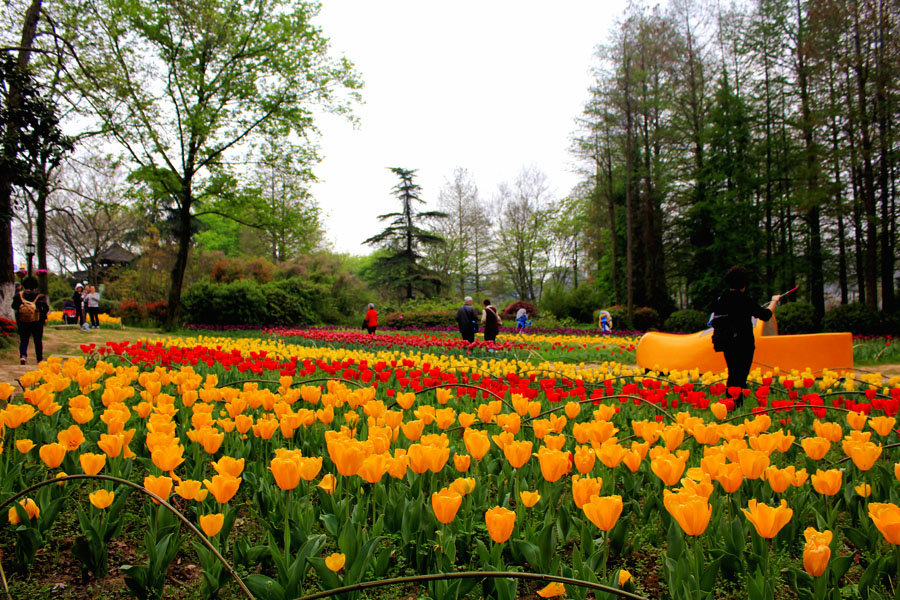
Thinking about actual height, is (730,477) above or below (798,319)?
above

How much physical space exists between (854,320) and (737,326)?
43.2ft

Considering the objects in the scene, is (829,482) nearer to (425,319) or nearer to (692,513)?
(692,513)

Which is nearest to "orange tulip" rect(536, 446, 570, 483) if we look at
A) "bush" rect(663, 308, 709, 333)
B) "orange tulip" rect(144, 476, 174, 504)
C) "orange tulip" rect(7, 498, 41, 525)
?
"orange tulip" rect(144, 476, 174, 504)

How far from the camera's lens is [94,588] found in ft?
Result: 4.86

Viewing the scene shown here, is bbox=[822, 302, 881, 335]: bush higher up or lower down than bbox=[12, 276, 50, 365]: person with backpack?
lower down

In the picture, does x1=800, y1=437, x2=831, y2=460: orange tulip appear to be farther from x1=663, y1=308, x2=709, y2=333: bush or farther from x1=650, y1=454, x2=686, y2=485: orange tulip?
x1=663, y1=308, x2=709, y2=333: bush

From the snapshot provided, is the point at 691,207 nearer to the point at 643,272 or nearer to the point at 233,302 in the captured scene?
the point at 643,272

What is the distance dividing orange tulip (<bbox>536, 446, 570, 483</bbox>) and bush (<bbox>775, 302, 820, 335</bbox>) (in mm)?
16991

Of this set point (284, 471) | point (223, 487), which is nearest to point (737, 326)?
point (284, 471)

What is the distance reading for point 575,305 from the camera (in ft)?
90.1

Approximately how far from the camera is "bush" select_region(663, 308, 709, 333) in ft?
62.1

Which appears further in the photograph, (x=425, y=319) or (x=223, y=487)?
(x=425, y=319)

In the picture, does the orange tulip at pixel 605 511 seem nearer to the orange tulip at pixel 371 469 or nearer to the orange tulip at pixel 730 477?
the orange tulip at pixel 730 477

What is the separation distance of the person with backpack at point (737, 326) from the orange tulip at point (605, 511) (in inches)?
165
